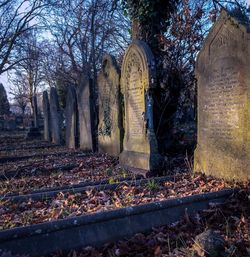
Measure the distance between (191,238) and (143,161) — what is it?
11.6 feet

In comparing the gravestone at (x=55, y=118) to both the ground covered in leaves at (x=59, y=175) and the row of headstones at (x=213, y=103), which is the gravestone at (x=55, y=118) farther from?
the row of headstones at (x=213, y=103)

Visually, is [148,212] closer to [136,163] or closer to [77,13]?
[136,163]

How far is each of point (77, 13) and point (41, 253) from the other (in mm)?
19005

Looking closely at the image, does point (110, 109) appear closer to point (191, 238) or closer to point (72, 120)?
point (72, 120)

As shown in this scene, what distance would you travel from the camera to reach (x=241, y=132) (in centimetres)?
509

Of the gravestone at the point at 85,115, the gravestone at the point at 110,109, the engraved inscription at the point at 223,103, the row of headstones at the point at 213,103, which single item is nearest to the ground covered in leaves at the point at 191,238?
the row of headstones at the point at 213,103

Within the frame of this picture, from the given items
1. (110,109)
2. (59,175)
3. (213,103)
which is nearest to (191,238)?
(213,103)

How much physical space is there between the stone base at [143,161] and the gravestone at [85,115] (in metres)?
3.87

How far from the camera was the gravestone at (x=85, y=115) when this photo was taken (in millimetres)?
11461

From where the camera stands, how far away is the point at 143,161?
7059mm

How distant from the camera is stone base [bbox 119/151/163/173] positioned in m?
6.85

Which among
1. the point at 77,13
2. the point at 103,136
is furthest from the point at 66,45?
the point at 103,136

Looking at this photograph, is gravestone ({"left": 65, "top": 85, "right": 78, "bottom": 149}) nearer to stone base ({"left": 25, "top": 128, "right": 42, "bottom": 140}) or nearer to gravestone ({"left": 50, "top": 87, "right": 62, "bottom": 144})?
gravestone ({"left": 50, "top": 87, "right": 62, "bottom": 144})

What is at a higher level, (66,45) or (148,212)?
(66,45)
